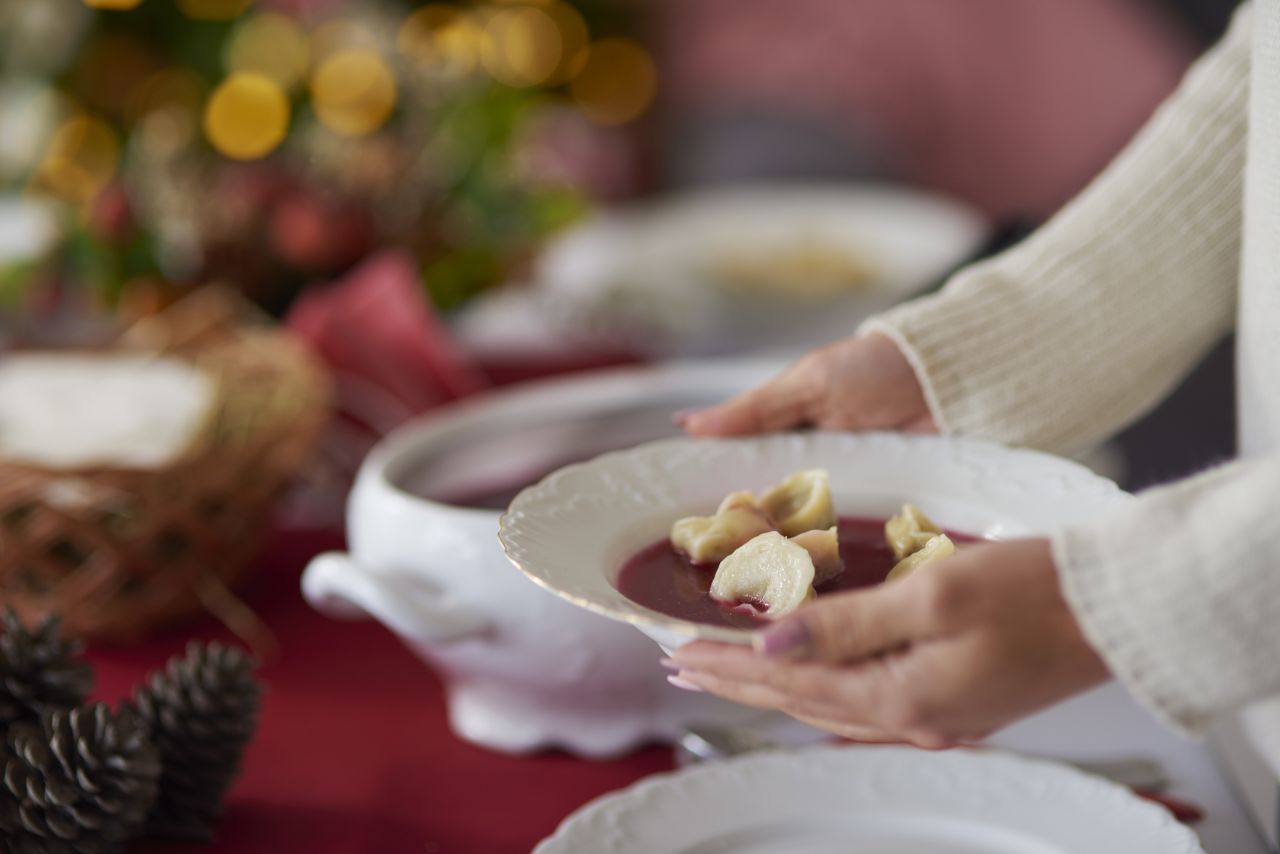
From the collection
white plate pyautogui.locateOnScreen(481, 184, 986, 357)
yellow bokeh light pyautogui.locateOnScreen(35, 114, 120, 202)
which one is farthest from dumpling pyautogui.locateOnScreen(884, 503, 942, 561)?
yellow bokeh light pyautogui.locateOnScreen(35, 114, 120, 202)

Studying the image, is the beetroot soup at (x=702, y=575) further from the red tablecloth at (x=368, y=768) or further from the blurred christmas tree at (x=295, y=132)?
the blurred christmas tree at (x=295, y=132)

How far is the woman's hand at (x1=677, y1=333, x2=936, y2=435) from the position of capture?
784 mm

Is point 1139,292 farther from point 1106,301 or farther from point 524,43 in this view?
point 524,43

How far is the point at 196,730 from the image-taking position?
2.46 feet

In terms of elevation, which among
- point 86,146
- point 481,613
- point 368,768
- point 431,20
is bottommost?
point 86,146

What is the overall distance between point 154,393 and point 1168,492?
84 centimetres

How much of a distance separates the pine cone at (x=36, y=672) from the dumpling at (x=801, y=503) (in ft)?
1.27

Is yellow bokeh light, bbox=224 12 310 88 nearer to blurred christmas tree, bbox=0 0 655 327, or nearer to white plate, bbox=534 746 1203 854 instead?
blurred christmas tree, bbox=0 0 655 327

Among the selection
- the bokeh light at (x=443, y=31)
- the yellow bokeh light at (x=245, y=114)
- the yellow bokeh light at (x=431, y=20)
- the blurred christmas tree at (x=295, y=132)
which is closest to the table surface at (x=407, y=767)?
the blurred christmas tree at (x=295, y=132)

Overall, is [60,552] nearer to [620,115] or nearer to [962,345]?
[962,345]

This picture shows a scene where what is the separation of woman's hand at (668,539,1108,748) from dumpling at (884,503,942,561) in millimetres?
115

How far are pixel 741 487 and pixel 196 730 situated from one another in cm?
33

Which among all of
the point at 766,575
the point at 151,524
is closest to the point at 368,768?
the point at 151,524

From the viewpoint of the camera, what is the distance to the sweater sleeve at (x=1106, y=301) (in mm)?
760
